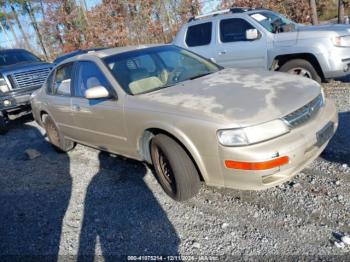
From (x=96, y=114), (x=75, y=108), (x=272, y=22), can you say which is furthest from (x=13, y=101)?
(x=272, y=22)

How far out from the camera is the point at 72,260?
9.49 ft

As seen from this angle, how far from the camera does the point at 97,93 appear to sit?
3.68 meters

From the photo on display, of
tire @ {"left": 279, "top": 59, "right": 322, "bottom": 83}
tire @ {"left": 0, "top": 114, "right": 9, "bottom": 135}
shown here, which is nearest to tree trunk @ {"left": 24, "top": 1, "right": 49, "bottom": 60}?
tire @ {"left": 0, "top": 114, "right": 9, "bottom": 135}

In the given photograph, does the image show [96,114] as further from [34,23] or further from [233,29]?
[34,23]

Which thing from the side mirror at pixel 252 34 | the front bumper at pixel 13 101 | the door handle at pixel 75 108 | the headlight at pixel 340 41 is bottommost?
the front bumper at pixel 13 101

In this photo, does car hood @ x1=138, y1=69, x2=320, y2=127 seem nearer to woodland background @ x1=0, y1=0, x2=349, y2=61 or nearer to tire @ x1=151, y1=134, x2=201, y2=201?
tire @ x1=151, y1=134, x2=201, y2=201

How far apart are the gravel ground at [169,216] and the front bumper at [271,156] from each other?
1.36ft

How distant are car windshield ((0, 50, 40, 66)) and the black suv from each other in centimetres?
36

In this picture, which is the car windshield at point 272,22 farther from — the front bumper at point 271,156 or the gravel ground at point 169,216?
the front bumper at point 271,156

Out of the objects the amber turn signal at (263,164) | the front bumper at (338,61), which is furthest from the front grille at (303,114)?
the front bumper at (338,61)

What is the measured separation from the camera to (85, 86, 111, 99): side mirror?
3664 mm

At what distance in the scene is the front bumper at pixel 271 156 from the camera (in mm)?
2715

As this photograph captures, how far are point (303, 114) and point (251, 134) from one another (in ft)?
2.06

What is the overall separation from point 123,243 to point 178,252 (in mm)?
551
